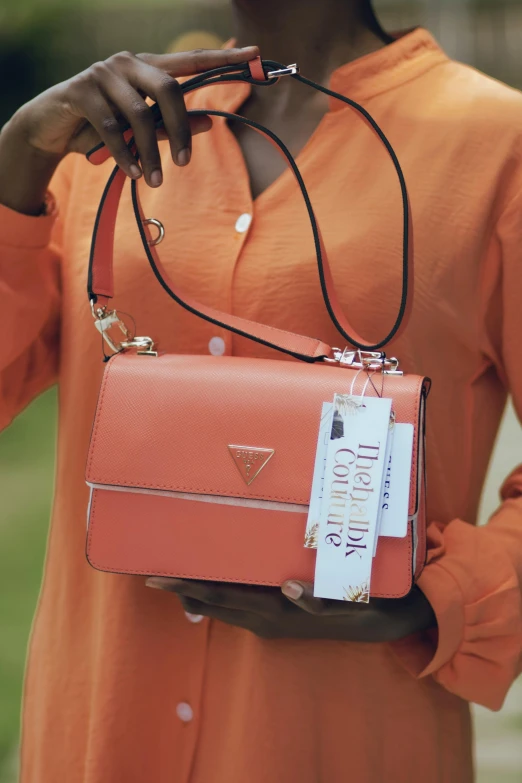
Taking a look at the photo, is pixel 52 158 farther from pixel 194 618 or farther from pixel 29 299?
pixel 194 618

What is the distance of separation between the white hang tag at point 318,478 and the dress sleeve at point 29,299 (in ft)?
1.01

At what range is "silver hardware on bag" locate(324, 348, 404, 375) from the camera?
2.20 feet

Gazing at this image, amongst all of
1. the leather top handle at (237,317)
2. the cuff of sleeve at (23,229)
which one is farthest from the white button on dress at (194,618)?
the cuff of sleeve at (23,229)

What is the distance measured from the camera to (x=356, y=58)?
0.82 metres

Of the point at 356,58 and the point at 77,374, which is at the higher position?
the point at 356,58

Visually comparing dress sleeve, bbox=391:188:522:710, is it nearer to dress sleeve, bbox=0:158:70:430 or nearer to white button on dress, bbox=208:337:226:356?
white button on dress, bbox=208:337:226:356

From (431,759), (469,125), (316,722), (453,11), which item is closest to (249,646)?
(316,722)

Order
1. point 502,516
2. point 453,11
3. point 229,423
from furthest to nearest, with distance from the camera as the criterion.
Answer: point 453,11
point 502,516
point 229,423

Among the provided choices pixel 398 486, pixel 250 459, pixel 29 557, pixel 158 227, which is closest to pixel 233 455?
pixel 250 459

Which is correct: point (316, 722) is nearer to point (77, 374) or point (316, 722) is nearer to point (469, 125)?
point (77, 374)

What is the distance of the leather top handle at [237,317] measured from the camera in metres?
0.67

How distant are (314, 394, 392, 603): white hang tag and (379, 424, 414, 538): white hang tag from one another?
0.01 metres

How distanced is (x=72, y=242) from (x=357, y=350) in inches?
11.4

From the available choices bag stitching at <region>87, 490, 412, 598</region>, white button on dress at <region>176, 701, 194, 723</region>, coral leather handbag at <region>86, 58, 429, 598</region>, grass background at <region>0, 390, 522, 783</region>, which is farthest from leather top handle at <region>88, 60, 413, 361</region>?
grass background at <region>0, 390, 522, 783</region>
